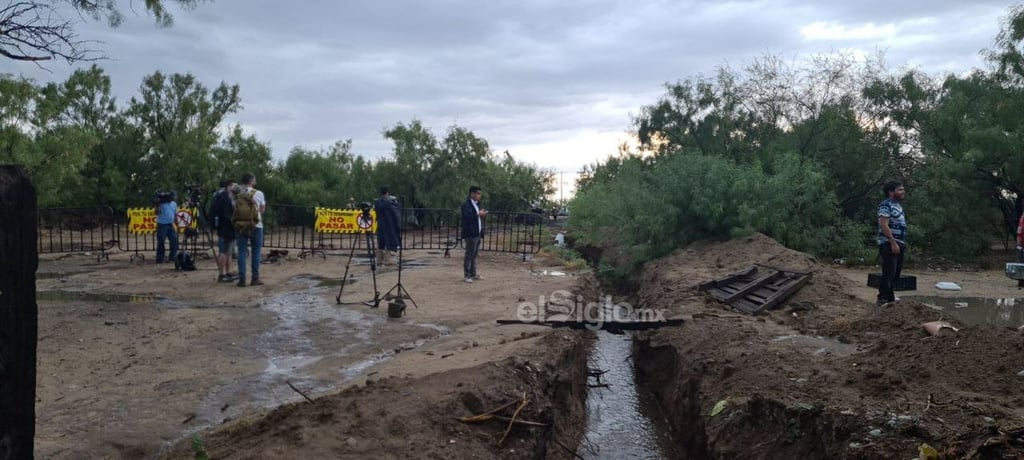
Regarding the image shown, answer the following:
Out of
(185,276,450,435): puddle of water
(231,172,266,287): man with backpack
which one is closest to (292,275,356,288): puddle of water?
(185,276,450,435): puddle of water

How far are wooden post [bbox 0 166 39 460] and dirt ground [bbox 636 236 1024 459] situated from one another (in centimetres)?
393

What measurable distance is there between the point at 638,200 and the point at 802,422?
11.4 m

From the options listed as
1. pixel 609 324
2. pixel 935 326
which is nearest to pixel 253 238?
pixel 609 324

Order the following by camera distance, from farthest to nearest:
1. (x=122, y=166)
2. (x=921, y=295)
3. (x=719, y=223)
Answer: (x=122, y=166)
(x=719, y=223)
(x=921, y=295)

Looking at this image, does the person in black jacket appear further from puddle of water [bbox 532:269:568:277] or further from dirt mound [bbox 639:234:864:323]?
dirt mound [bbox 639:234:864:323]

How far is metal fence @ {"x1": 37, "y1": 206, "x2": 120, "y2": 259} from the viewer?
695 inches

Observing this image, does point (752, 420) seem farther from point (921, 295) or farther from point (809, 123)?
point (809, 123)

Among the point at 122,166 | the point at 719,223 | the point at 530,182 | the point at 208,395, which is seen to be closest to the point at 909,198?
the point at 719,223

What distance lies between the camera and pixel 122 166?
27047 millimetres

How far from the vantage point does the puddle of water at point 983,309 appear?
363 inches

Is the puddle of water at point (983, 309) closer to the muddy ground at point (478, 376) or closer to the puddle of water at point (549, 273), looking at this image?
the muddy ground at point (478, 376)

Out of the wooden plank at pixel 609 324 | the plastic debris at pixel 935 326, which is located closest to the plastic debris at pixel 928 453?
the plastic debris at pixel 935 326

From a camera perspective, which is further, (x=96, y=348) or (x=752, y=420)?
(x=96, y=348)

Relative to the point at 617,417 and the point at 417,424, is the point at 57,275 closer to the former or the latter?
the point at 617,417
